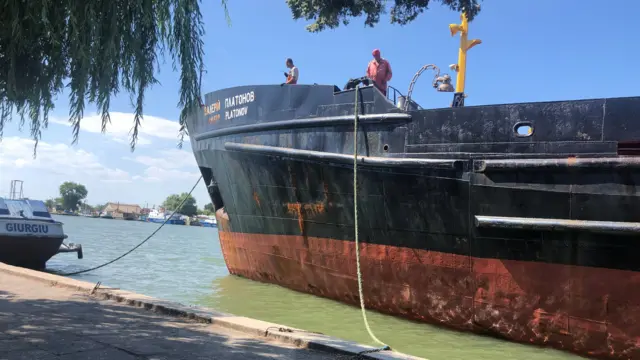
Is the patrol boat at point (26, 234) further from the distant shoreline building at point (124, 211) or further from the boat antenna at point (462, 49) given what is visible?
the distant shoreline building at point (124, 211)

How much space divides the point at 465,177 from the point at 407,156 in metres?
0.90

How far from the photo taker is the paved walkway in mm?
3451

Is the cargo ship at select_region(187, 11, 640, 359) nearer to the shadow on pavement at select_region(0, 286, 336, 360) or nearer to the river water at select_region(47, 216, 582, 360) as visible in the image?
the river water at select_region(47, 216, 582, 360)

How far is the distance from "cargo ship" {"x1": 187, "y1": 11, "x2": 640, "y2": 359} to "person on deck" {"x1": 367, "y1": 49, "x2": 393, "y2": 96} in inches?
12.6

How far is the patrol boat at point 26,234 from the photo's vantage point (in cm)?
1141

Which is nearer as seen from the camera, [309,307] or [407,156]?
[407,156]

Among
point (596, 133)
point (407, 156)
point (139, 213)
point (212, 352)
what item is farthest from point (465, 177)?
point (139, 213)

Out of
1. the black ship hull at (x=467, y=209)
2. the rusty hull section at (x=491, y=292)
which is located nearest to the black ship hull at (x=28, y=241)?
the black ship hull at (x=467, y=209)

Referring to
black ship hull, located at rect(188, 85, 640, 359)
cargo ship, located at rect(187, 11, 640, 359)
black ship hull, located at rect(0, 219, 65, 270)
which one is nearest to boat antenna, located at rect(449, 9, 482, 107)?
cargo ship, located at rect(187, 11, 640, 359)

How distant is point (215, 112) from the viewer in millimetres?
10586

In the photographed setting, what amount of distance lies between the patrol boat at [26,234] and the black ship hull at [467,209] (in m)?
6.41

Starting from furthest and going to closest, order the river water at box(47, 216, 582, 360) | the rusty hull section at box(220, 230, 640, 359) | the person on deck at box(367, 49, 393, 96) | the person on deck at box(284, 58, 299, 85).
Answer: the person on deck at box(284, 58, 299, 85), the person on deck at box(367, 49, 393, 96), the river water at box(47, 216, 582, 360), the rusty hull section at box(220, 230, 640, 359)

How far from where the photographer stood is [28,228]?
38.5 feet

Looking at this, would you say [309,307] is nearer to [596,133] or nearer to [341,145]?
[341,145]
